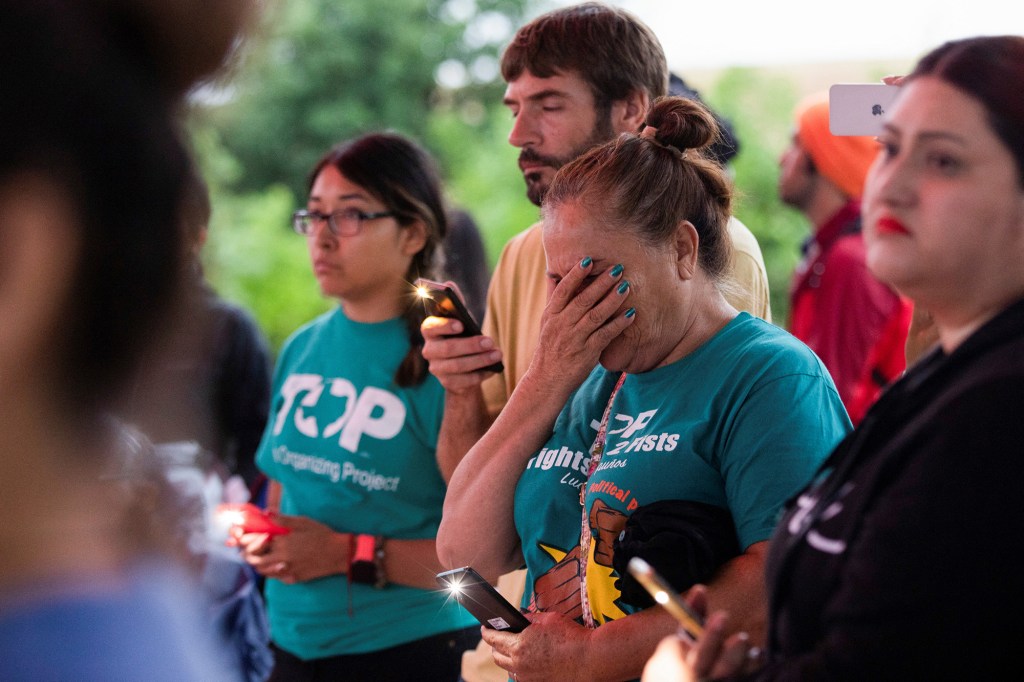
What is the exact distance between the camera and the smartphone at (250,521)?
2588 mm

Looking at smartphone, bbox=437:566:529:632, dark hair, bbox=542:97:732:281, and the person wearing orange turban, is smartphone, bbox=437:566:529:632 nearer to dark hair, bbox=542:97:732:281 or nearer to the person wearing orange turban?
dark hair, bbox=542:97:732:281

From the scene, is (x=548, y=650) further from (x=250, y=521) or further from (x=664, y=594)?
(x=250, y=521)

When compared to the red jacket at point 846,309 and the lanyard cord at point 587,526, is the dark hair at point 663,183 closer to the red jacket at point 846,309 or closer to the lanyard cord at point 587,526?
the lanyard cord at point 587,526

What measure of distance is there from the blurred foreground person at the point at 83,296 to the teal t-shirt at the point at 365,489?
1.80 meters

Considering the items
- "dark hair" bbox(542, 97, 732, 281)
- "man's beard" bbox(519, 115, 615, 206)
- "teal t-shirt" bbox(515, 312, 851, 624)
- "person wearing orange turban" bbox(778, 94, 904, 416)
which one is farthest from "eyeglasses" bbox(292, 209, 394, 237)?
"person wearing orange turban" bbox(778, 94, 904, 416)

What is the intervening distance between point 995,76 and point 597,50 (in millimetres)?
1328

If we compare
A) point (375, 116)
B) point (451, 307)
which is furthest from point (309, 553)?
point (375, 116)

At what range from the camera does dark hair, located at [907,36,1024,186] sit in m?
1.08

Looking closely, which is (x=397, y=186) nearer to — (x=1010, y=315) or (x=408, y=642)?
(x=408, y=642)

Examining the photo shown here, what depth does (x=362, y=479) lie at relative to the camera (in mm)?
2594

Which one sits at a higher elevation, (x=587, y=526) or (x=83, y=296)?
(x=83, y=296)

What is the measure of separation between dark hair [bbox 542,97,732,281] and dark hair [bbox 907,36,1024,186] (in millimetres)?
668

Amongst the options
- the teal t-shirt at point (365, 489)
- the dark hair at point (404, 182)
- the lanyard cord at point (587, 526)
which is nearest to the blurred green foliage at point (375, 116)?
the dark hair at point (404, 182)

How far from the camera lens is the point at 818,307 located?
3.83m
